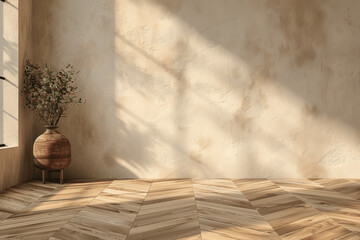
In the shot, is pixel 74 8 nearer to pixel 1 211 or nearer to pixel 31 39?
pixel 31 39

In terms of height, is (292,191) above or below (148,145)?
below

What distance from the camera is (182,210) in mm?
2088

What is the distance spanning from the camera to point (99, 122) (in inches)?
131

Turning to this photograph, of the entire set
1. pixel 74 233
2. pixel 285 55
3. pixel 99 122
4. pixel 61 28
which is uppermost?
pixel 61 28

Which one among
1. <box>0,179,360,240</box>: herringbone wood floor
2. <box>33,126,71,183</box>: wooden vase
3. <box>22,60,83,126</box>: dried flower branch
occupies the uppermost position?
<box>22,60,83,126</box>: dried flower branch

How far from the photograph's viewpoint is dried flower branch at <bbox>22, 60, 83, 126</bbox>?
2.99 m

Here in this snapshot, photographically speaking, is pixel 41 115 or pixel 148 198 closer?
pixel 148 198

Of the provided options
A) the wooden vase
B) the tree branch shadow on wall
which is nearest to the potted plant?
the wooden vase

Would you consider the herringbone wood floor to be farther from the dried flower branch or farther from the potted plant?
the dried flower branch

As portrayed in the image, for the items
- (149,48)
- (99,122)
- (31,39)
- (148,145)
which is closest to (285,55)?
(149,48)

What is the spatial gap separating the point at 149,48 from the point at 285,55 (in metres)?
1.31

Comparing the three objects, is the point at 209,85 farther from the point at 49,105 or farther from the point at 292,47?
the point at 49,105

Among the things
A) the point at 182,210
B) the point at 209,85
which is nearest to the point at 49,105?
the point at 209,85

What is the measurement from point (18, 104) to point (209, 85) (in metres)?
1.73
